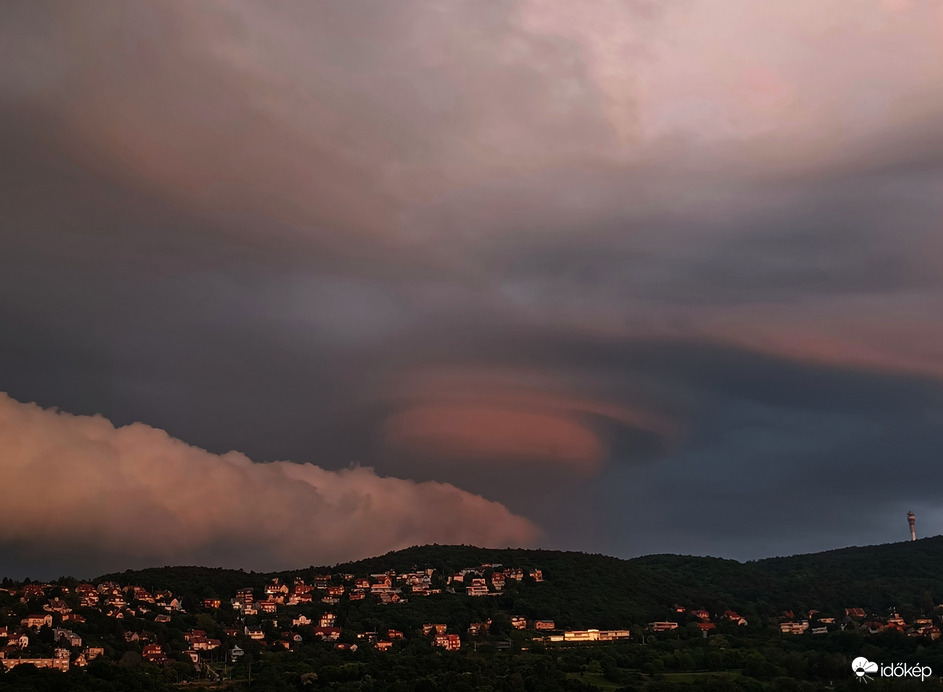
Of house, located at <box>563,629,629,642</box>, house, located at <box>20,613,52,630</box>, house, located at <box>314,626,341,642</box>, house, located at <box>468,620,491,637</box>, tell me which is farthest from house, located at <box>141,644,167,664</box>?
house, located at <box>563,629,629,642</box>

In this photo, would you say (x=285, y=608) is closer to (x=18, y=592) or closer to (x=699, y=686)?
(x=18, y=592)

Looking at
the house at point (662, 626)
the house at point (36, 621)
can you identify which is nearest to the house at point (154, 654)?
the house at point (36, 621)

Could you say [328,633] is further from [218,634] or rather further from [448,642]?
[448,642]

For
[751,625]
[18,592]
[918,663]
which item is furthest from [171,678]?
[751,625]

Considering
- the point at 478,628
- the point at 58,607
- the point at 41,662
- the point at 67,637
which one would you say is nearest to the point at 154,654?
the point at 67,637

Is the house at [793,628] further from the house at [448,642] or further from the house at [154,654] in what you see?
the house at [154,654]

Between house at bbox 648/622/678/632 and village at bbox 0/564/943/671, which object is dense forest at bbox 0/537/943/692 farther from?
house at bbox 648/622/678/632
